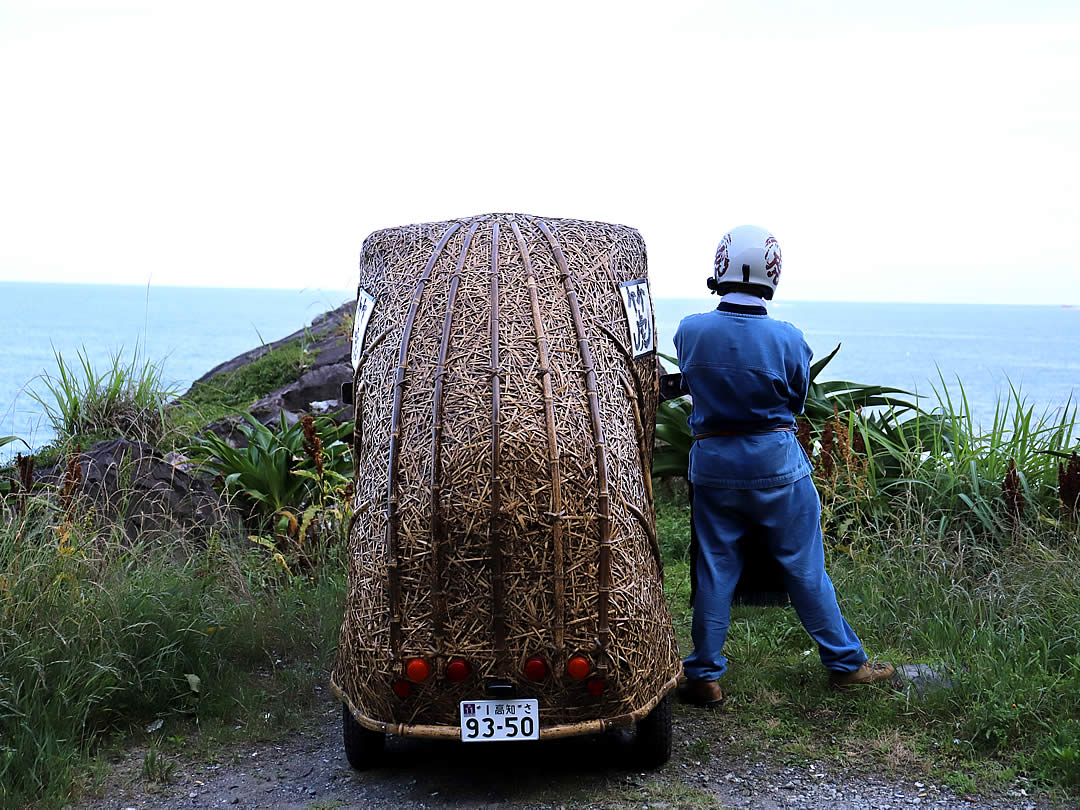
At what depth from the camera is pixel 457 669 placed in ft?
13.3

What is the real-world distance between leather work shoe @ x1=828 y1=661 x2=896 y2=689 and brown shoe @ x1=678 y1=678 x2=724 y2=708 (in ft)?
1.93

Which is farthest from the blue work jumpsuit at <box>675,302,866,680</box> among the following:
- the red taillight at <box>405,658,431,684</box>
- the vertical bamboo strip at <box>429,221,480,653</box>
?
the red taillight at <box>405,658,431,684</box>

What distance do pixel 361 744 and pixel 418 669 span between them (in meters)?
0.71

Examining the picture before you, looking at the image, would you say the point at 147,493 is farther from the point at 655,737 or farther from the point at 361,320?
the point at 655,737

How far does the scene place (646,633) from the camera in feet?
14.2

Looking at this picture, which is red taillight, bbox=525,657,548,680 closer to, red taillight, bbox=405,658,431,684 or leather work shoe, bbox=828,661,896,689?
red taillight, bbox=405,658,431,684

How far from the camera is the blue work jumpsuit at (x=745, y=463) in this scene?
494 cm

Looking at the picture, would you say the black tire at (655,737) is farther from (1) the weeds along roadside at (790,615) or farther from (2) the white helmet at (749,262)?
(2) the white helmet at (749,262)

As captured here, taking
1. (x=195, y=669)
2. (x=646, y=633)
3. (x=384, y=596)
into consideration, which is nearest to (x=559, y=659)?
(x=646, y=633)

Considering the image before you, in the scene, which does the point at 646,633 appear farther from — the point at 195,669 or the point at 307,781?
the point at 195,669

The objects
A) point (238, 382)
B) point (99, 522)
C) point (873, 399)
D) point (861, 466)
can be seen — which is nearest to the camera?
point (99, 522)

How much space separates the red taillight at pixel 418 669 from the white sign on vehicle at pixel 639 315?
5.29 feet

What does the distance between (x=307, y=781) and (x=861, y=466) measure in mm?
4787

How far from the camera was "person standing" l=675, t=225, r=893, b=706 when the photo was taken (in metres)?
4.95
